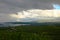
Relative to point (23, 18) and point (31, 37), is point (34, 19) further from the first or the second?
point (31, 37)

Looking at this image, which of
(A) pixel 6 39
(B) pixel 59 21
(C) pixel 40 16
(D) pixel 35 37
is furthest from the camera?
(C) pixel 40 16

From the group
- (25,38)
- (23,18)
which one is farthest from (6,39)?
(23,18)

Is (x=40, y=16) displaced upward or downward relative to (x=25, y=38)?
upward

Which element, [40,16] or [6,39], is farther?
[40,16]

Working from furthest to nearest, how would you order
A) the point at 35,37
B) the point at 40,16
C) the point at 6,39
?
the point at 40,16, the point at 35,37, the point at 6,39

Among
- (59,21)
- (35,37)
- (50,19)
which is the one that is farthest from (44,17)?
(35,37)

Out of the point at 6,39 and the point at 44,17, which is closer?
the point at 6,39

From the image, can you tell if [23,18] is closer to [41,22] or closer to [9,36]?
[41,22]

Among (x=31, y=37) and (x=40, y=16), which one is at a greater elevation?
(x=40, y=16)
